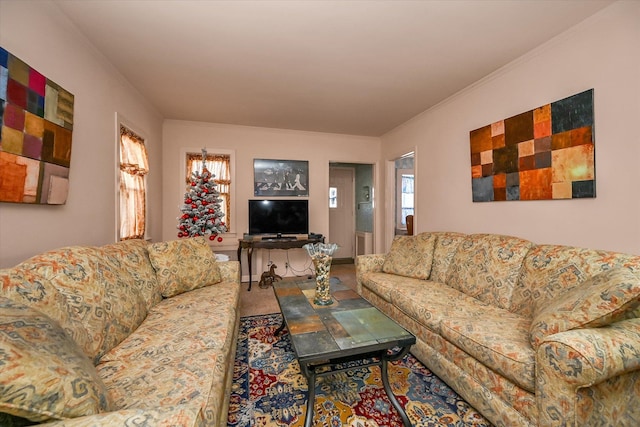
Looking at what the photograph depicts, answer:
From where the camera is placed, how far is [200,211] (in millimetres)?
3512

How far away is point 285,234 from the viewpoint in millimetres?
4328

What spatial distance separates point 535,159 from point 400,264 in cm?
158

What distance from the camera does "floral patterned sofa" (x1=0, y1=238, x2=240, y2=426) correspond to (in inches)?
26.6

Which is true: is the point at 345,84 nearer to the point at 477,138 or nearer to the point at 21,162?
the point at 477,138

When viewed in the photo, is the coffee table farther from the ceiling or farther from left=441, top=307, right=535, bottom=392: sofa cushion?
the ceiling

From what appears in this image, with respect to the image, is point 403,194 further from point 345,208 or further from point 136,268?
point 136,268

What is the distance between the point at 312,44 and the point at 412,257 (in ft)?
7.59

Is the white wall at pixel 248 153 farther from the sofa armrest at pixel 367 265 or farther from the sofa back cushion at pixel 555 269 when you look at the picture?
the sofa back cushion at pixel 555 269

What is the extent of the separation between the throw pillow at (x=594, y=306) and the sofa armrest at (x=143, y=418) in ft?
4.82

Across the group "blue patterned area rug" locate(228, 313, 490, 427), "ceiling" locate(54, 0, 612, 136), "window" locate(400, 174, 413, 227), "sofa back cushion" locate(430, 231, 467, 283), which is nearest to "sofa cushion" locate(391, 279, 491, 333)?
"sofa back cushion" locate(430, 231, 467, 283)

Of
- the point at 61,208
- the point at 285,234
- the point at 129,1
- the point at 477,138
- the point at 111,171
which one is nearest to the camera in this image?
the point at 129,1

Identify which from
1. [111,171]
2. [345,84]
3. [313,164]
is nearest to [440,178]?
[345,84]

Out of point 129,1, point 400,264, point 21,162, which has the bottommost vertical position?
point 400,264

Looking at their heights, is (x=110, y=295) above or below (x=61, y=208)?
below
